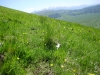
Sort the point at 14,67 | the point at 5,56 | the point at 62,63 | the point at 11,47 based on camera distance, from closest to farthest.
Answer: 1. the point at 14,67
2. the point at 5,56
3. the point at 11,47
4. the point at 62,63

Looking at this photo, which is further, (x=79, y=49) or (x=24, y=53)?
(x=79, y=49)

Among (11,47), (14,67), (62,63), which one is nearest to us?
(14,67)

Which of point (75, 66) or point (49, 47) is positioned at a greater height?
point (49, 47)

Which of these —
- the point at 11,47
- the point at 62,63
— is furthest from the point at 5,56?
the point at 62,63

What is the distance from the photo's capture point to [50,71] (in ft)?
14.5

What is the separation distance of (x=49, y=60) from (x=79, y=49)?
1884mm

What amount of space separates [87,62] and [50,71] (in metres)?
1.51

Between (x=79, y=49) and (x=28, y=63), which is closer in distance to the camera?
(x=28, y=63)

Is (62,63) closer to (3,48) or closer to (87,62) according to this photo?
(87,62)

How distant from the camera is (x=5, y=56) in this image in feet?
14.1

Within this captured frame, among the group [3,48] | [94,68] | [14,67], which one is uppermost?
[3,48]

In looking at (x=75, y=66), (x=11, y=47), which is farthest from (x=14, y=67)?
(x=75, y=66)

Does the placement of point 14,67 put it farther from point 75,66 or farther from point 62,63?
point 75,66

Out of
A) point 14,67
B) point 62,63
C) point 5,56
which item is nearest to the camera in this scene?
point 14,67
